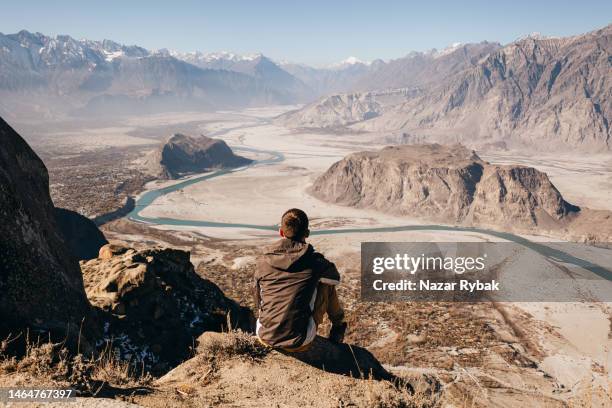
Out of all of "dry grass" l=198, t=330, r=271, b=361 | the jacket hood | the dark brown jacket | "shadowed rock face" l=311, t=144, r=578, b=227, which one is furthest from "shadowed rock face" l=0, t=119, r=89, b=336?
"shadowed rock face" l=311, t=144, r=578, b=227

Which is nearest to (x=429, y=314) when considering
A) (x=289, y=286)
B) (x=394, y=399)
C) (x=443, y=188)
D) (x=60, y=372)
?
(x=394, y=399)

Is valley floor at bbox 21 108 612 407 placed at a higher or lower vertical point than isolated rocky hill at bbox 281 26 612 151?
lower

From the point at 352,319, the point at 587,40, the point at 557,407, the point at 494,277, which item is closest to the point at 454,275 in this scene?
the point at 494,277

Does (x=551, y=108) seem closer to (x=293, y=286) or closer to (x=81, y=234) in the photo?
(x=81, y=234)

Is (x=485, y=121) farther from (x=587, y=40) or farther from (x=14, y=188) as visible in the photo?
(x=14, y=188)

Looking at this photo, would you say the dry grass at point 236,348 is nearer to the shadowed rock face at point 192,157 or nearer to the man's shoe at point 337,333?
the man's shoe at point 337,333

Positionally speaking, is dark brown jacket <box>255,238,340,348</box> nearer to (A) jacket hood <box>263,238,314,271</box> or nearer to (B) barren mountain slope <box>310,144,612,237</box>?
(A) jacket hood <box>263,238,314,271</box>

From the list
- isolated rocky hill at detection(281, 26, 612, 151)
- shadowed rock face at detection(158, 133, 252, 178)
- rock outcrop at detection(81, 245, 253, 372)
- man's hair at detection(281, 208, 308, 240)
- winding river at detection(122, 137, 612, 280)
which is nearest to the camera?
man's hair at detection(281, 208, 308, 240)
